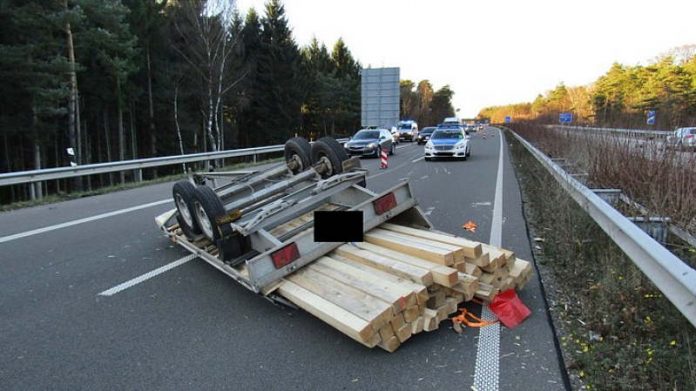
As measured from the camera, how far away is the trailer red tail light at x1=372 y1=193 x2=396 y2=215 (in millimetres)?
4887

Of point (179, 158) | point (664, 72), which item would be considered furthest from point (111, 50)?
point (664, 72)

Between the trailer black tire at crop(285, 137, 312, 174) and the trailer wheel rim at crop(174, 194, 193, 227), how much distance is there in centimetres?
199

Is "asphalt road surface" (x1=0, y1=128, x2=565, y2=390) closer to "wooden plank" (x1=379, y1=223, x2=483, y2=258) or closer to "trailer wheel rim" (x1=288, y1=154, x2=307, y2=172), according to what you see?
"wooden plank" (x1=379, y1=223, x2=483, y2=258)

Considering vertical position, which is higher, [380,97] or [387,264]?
[380,97]

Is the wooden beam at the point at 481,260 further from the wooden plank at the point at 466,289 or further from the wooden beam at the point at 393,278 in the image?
the wooden beam at the point at 393,278

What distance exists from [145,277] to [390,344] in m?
3.06

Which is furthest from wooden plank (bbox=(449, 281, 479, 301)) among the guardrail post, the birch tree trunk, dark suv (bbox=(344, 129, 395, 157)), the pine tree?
the pine tree

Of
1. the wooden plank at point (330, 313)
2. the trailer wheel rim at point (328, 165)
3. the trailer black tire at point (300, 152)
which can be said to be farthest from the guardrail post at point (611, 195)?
the wooden plank at point (330, 313)

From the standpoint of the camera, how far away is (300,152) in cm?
711

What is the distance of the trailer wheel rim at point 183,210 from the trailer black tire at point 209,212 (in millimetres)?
298

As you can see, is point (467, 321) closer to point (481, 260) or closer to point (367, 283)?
point (481, 260)

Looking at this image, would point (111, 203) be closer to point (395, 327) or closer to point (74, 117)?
point (395, 327)

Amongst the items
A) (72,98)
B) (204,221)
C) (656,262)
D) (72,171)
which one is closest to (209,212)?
(204,221)

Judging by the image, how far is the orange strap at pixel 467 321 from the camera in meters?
3.70
